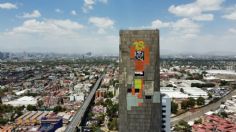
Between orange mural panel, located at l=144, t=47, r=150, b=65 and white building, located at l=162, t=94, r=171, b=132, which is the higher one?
orange mural panel, located at l=144, t=47, r=150, b=65

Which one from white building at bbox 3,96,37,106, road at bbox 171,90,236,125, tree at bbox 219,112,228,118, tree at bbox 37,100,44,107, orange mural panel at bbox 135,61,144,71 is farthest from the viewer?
white building at bbox 3,96,37,106

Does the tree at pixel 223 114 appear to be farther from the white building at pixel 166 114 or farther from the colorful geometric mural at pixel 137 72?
the colorful geometric mural at pixel 137 72

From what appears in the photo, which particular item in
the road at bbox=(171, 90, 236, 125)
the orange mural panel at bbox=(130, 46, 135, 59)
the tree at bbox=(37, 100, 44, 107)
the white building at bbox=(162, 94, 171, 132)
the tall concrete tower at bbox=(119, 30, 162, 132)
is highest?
the orange mural panel at bbox=(130, 46, 135, 59)

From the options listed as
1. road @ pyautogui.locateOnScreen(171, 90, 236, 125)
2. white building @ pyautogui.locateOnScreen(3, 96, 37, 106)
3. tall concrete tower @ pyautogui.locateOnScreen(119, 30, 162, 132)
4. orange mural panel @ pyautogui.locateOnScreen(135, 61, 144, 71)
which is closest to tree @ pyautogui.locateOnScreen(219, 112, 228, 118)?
road @ pyautogui.locateOnScreen(171, 90, 236, 125)

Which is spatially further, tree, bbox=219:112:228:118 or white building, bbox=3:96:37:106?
white building, bbox=3:96:37:106

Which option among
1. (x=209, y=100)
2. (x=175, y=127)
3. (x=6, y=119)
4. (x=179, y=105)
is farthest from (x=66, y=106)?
(x=209, y=100)

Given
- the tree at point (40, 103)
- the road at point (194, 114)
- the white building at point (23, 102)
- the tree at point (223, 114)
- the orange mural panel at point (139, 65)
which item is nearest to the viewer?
the orange mural panel at point (139, 65)

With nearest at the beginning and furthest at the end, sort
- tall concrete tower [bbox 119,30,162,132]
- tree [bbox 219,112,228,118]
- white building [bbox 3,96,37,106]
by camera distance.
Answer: tall concrete tower [bbox 119,30,162,132], tree [bbox 219,112,228,118], white building [bbox 3,96,37,106]

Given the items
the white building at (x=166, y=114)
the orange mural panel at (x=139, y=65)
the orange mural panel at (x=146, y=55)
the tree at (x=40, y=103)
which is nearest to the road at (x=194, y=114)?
the white building at (x=166, y=114)

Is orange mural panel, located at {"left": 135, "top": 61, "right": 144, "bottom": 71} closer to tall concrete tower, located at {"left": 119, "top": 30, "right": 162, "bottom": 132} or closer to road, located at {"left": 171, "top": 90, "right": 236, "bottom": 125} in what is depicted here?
tall concrete tower, located at {"left": 119, "top": 30, "right": 162, "bottom": 132}
